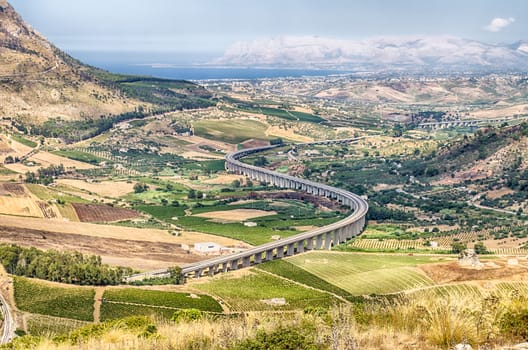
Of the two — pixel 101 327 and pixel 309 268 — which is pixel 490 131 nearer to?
pixel 309 268

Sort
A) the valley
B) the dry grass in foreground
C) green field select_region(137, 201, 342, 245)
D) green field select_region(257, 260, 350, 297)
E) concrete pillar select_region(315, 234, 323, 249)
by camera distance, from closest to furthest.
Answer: the dry grass in foreground < the valley < green field select_region(257, 260, 350, 297) < concrete pillar select_region(315, 234, 323, 249) < green field select_region(137, 201, 342, 245)

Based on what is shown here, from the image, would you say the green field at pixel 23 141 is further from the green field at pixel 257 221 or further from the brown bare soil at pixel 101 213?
the green field at pixel 257 221

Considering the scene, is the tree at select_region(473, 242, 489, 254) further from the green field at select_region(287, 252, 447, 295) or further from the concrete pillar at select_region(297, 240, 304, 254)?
the concrete pillar at select_region(297, 240, 304, 254)

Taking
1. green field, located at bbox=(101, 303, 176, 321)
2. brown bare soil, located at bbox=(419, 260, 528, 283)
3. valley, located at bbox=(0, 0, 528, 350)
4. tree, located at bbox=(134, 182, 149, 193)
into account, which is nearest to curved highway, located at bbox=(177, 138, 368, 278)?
valley, located at bbox=(0, 0, 528, 350)

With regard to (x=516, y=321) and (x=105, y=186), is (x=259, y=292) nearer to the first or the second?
(x=516, y=321)

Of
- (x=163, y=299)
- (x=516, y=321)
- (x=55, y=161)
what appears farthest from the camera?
(x=55, y=161)

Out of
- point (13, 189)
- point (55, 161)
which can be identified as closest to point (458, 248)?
point (13, 189)
